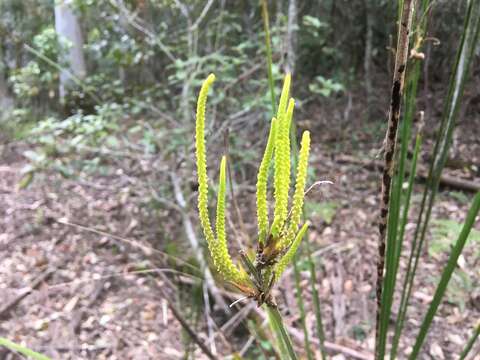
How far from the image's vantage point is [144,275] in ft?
6.08

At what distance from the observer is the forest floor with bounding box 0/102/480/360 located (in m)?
1.52

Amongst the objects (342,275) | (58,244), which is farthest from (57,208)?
(342,275)

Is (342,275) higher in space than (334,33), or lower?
lower

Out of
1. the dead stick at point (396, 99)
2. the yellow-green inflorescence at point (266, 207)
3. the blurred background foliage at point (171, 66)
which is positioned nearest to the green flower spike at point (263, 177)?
the yellow-green inflorescence at point (266, 207)

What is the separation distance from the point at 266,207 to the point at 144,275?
1.72m

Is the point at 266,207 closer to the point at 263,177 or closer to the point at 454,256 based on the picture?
the point at 263,177

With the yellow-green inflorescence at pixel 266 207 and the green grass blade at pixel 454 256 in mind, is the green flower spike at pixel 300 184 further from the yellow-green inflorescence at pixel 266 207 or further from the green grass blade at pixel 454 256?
the green grass blade at pixel 454 256

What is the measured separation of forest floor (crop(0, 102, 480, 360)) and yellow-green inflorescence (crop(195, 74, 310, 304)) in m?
0.94

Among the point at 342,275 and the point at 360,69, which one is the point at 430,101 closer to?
the point at 360,69

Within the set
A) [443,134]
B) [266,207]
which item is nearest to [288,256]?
[266,207]

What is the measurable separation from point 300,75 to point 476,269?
236 cm

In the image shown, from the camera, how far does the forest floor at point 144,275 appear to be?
59.9 inches

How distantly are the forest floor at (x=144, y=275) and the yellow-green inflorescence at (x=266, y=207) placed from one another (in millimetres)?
940

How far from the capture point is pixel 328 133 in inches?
123
